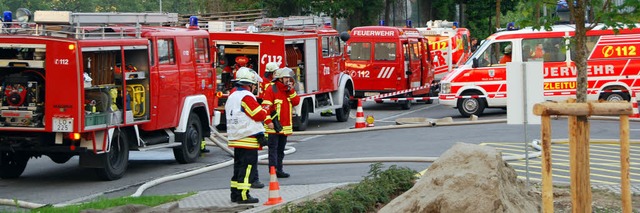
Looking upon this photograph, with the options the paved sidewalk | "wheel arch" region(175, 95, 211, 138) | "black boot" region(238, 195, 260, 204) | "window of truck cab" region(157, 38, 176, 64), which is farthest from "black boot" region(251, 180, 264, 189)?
"wheel arch" region(175, 95, 211, 138)

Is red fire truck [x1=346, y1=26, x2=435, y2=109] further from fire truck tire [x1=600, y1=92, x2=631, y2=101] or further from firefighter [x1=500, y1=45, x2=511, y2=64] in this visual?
fire truck tire [x1=600, y1=92, x2=631, y2=101]

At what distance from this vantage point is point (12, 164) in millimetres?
16672

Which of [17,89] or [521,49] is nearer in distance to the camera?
[17,89]

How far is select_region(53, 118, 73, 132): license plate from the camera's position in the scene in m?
15.2

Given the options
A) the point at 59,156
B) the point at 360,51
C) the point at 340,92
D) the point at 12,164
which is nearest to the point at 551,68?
the point at 340,92

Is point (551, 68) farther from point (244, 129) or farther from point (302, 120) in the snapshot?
point (244, 129)

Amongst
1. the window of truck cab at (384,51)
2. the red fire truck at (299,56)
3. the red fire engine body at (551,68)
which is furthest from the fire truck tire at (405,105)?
the red fire engine body at (551,68)

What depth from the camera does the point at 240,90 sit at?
13023 mm

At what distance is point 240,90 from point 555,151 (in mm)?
7207

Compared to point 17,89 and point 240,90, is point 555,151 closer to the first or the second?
point 240,90

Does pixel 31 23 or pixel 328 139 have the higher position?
pixel 31 23

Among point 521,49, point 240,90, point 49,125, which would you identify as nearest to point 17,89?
point 49,125

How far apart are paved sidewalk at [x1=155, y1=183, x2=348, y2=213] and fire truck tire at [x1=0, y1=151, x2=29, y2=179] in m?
3.95

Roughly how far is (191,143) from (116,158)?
7.59 feet
